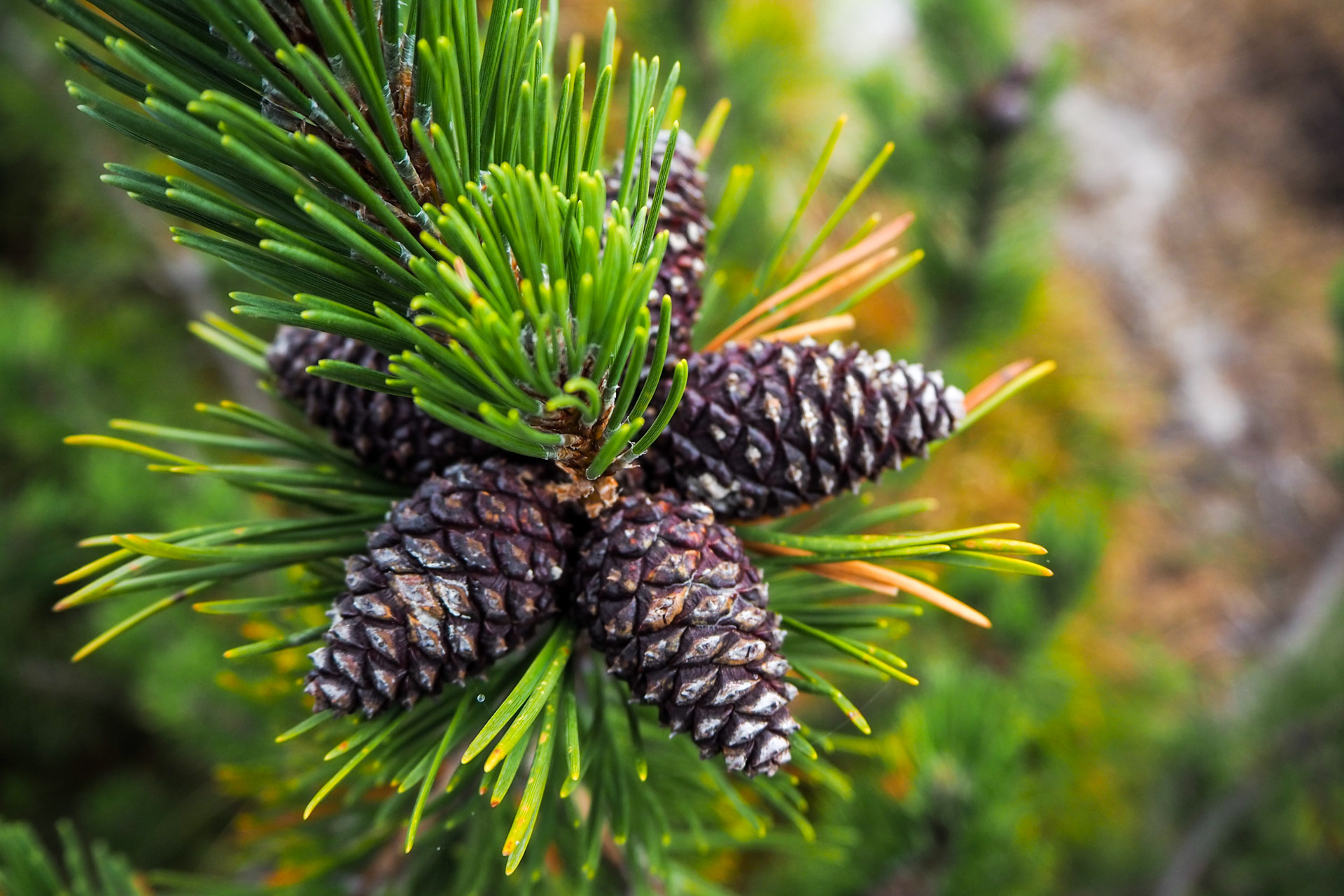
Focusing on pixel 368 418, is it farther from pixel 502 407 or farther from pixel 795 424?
pixel 795 424

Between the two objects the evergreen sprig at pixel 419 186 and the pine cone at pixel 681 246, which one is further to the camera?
the pine cone at pixel 681 246

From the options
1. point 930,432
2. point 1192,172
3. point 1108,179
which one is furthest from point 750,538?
point 1192,172

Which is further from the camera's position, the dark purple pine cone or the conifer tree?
the dark purple pine cone

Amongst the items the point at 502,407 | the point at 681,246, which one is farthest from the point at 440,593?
the point at 681,246

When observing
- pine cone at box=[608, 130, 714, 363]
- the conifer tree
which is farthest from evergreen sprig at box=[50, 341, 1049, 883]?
pine cone at box=[608, 130, 714, 363]

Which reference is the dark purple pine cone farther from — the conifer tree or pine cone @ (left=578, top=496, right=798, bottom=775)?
pine cone @ (left=578, top=496, right=798, bottom=775)

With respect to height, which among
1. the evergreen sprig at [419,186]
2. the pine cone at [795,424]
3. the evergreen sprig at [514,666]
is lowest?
the evergreen sprig at [514,666]

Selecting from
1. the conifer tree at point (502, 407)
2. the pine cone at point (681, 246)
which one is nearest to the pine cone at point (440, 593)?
the conifer tree at point (502, 407)

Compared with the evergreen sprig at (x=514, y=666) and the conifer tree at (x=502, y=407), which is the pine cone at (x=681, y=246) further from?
the evergreen sprig at (x=514, y=666)
